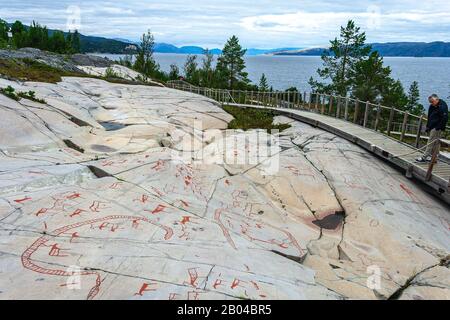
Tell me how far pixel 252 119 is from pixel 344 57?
31470 mm

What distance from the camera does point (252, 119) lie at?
2253cm

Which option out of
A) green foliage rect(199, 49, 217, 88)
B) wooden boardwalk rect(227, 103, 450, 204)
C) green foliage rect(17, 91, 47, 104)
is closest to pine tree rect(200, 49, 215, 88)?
green foliage rect(199, 49, 217, 88)

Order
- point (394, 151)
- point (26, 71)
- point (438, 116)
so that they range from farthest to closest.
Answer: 1. point (26, 71)
2. point (394, 151)
3. point (438, 116)

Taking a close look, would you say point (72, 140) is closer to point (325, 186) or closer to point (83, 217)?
point (83, 217)

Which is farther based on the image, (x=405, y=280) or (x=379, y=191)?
(x=379, y=191)

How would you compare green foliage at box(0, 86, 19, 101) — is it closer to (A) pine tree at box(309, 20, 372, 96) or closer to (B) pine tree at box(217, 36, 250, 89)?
(A) pine tree at box(309, 20, 372, 96)

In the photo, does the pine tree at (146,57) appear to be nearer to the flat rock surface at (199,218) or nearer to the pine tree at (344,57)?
the pine tree at (344,57)

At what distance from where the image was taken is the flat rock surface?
580 centimetres

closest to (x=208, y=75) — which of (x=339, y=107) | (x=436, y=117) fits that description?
(x=339, y=107)

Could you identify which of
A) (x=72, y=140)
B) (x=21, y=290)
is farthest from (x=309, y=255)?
(x=72, y=140)

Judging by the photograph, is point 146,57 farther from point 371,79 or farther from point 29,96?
point 29,96

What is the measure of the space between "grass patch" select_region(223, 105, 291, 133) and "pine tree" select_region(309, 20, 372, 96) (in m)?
25.6

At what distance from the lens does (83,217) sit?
23.9 feet

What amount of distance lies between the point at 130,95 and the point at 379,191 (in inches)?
670
